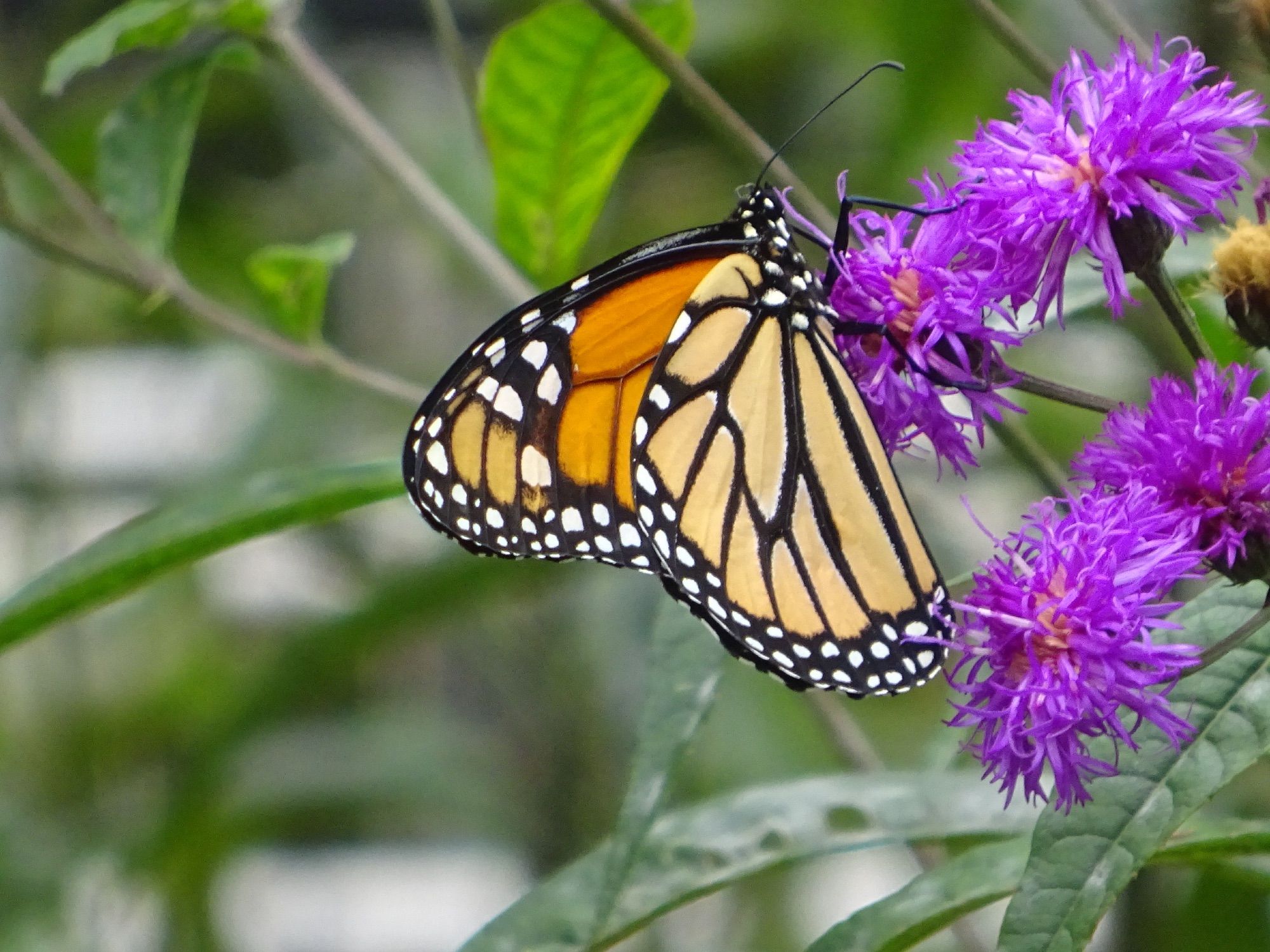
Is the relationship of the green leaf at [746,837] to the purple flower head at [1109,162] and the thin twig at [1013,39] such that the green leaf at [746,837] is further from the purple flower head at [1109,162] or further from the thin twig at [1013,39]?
the thin twig at [1013,39]

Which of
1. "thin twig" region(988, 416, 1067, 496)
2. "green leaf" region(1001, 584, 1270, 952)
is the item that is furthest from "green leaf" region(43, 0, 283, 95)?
"green leaf" region(1001, 584, 1270, 952)

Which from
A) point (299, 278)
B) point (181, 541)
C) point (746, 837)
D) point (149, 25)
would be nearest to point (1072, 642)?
point (746, 837)

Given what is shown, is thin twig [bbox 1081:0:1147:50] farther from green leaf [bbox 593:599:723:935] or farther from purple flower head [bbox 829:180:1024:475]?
green leaf [bbox 593:599:723:935]

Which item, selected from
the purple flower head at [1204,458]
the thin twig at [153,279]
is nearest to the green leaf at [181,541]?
the thin twig at [153,279]

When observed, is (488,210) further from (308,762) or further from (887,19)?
(308,762)

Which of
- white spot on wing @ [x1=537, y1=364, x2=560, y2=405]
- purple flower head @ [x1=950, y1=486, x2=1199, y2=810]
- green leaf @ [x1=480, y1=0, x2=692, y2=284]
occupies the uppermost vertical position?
green leaf @ [x1=480, y1=0, x2=692, y2=284]

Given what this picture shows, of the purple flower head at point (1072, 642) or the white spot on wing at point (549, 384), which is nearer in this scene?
the purple flower head at point (1072, 642)
